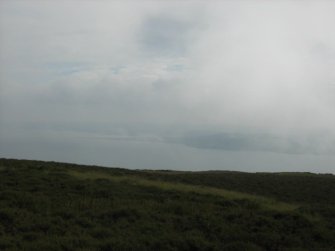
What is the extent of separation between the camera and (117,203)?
64.3 feet

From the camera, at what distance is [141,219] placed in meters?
16.8

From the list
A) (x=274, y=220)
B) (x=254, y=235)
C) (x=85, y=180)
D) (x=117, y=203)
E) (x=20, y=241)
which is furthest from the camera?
(x=85, y=180)

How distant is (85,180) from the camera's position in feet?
85.4

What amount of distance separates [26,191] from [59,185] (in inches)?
103

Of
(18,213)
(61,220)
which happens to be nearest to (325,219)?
(61,220)

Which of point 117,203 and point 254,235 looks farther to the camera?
point 117,203

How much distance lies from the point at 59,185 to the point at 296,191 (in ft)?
59.6

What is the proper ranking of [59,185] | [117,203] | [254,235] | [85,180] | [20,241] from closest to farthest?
1. [20,241]
2. [254,235]
3. [117,203]
4. [59,185]
5. [85,180]

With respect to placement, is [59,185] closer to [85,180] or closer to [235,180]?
[85,180]

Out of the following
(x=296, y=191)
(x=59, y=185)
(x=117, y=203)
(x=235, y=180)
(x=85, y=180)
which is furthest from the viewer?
(x=235, y=180)

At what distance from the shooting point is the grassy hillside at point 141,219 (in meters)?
14.0

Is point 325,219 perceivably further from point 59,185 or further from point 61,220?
point 59,185

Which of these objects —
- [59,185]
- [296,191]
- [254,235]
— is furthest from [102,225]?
[296,191]

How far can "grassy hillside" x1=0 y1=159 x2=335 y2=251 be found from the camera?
14.0m
